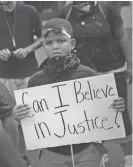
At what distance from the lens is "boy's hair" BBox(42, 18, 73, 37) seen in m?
Answer: 1.89

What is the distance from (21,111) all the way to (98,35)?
0.55 meters

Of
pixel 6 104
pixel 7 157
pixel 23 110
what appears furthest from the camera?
pixel 6 104

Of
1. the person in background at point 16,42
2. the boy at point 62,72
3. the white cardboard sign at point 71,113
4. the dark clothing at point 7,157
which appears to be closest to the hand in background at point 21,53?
the person in background at point 16,42

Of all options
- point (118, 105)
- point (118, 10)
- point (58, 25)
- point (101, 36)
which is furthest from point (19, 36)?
point (118, 105)

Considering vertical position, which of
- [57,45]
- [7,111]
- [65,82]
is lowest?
[7,111]

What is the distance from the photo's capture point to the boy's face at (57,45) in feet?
6.09

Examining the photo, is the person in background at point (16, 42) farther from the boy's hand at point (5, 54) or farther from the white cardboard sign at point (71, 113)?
the white cardboard sign at point (71, 113)

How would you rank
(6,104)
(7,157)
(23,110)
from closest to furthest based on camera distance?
1. (7,157)
2. (23,110)
3. (6,104)

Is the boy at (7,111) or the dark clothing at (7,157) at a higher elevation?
the dark clothing at (7,157)

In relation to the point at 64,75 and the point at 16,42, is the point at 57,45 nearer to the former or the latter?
the point at 64,75

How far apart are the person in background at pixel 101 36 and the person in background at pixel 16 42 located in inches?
6.7

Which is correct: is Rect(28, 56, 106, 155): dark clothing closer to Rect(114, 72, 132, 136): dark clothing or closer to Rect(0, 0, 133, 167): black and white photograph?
Rect(0, 0, 133, 167): black and white photograph

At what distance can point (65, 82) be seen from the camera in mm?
1812

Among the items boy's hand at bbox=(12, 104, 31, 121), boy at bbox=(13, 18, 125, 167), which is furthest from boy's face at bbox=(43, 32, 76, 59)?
boy's hand at bbox=(12, 104, 31, 121)
